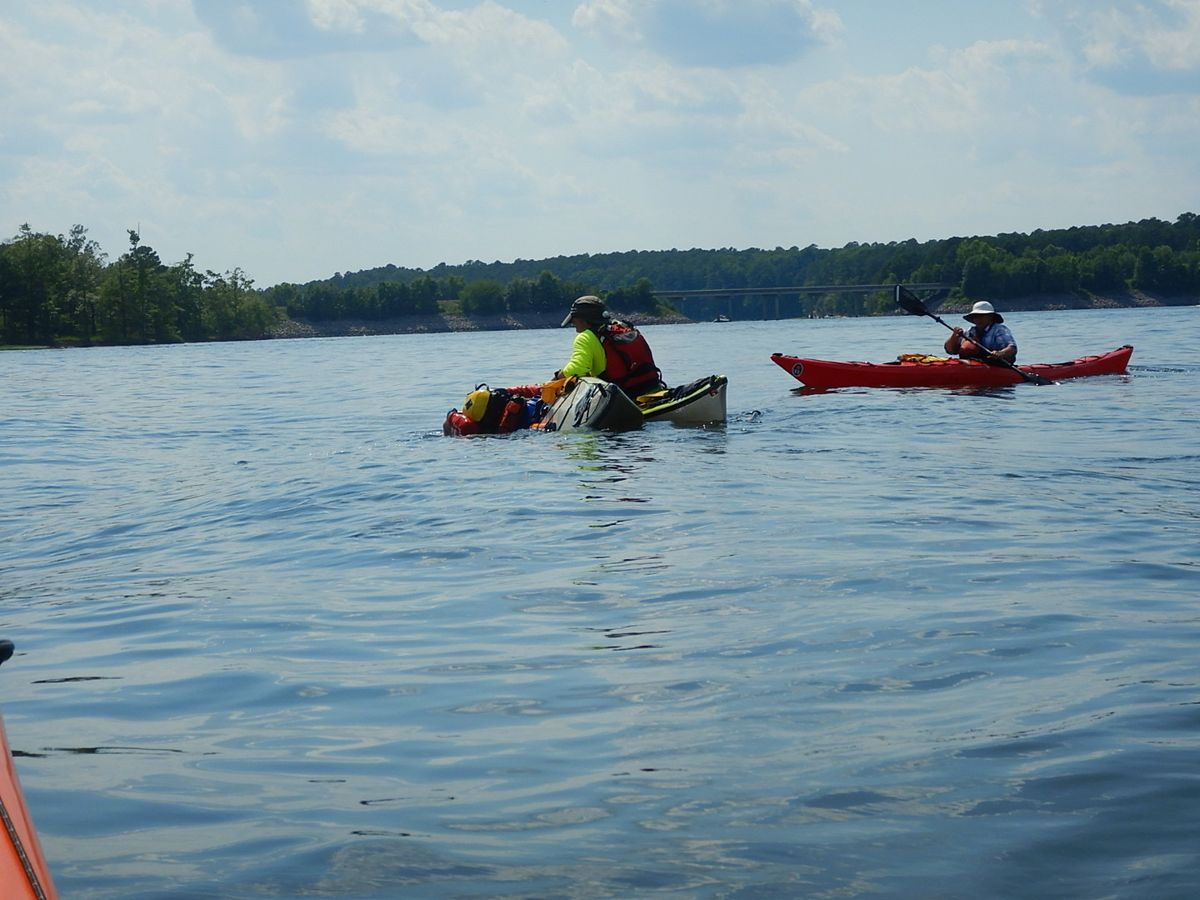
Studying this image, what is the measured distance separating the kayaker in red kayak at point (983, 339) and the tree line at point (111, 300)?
309 feet

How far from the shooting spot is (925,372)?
66.8 feet

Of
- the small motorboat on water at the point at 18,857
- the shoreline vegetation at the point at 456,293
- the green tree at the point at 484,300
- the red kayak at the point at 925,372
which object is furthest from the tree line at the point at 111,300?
the small motorboat on water at the point at 18,857

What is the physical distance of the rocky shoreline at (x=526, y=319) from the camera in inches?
4845

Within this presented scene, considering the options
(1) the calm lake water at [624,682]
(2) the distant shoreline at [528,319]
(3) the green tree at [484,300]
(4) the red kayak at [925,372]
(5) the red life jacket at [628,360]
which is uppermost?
(3) the green tree at [484,300]

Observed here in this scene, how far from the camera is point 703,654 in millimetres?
5547

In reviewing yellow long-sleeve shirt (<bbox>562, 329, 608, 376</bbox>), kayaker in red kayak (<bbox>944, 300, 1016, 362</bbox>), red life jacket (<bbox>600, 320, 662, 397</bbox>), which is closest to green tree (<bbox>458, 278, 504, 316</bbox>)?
kayaker in red kayak (<bbox>944, 300, 1016, 362</bbox>)

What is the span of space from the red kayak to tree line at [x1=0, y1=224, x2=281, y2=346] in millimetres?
92294

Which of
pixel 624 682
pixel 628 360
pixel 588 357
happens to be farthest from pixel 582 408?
pixel 624 682

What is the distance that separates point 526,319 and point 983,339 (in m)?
123

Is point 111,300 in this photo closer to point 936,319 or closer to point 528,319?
point 528,319

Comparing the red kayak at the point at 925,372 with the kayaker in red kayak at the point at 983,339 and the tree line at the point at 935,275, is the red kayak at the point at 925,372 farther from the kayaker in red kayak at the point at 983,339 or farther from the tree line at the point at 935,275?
the tree line at the point at 935,275

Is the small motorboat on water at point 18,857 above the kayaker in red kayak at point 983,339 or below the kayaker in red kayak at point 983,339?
below

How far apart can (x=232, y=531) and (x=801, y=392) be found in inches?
551

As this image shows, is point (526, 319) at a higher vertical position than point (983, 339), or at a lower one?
higher
